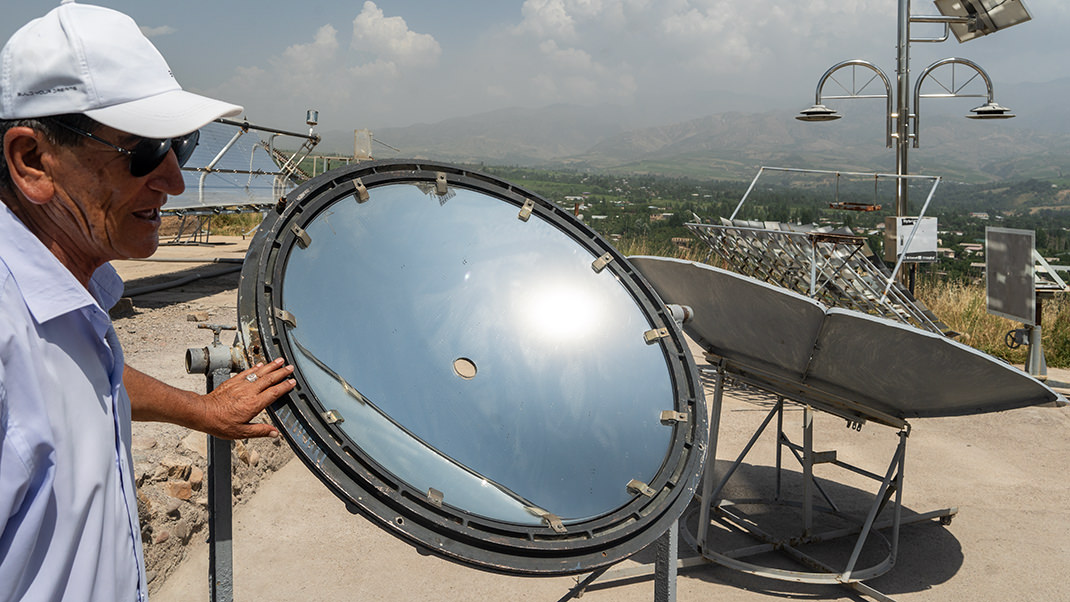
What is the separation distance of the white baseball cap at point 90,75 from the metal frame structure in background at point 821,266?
14.1 feet

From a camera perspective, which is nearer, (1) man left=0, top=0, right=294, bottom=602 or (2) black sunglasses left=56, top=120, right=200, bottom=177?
(1) man left=0, top=0, right=294, bottom=602

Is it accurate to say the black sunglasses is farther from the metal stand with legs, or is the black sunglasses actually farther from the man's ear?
the metal stand with legs

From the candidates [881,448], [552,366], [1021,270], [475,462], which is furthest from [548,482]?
[1021,270]

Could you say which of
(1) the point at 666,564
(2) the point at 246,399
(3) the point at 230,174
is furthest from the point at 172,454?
(3) the point at 230,174

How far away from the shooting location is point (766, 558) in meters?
4.84

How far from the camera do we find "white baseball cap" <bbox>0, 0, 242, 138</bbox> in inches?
52.8

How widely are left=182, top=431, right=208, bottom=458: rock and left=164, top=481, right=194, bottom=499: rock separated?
0.99 feet

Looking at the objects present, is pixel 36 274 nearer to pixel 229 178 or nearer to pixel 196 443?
pixel 196 443

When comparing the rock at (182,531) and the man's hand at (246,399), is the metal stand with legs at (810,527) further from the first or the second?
the man's hand at (246,399)

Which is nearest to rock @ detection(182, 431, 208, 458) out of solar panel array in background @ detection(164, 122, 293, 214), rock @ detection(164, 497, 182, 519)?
rock @ detection(164, 497, 182, 519)

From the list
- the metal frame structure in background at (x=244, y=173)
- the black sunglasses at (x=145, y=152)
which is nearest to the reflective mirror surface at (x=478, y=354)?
the black sunglasses at (x=145, y=152)

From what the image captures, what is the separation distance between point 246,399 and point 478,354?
772 millimetres

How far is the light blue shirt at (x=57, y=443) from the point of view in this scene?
121cm

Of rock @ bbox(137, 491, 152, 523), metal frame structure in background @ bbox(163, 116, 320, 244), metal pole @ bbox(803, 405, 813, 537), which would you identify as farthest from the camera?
metal frame structure in background @ bbox(163, 116, 320, 244)
